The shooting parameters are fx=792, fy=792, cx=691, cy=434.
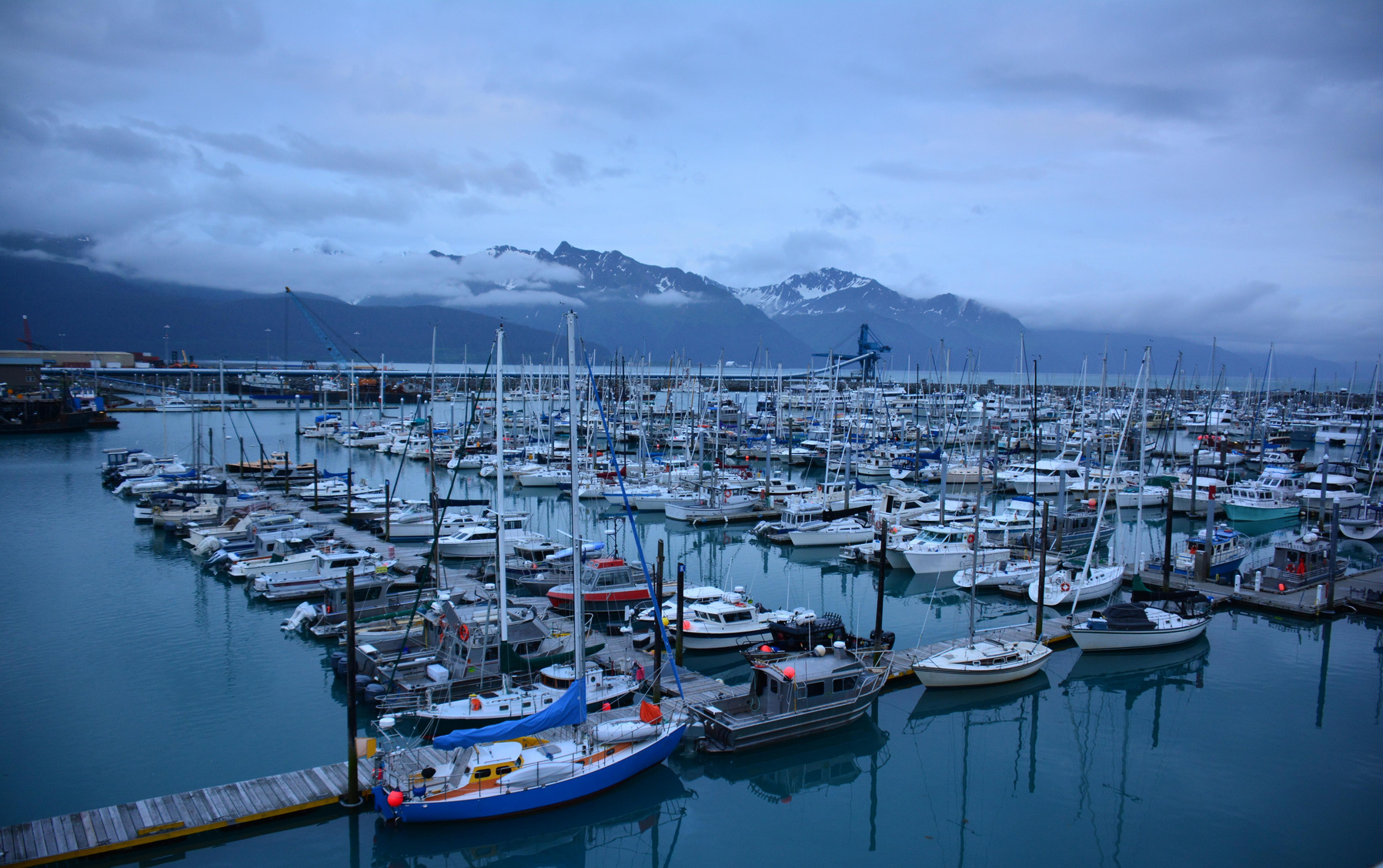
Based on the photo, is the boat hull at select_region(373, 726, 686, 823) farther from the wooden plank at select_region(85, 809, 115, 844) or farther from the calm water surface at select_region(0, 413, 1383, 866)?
the wooden plank at select_region(85, 809, 115, 844)

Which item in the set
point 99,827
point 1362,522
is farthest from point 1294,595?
point 99,827

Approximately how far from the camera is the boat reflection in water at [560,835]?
13.5m

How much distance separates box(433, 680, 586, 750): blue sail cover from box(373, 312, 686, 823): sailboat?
0.05 ft

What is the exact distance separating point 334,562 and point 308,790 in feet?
50.8

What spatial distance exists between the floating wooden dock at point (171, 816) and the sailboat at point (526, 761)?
1.05 m

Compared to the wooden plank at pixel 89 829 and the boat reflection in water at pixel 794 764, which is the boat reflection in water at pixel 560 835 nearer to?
the boat reflection in water at pixel 794 764

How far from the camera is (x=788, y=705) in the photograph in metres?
16.9

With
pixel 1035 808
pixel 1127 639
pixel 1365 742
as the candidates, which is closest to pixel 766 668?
pixel 1035 808

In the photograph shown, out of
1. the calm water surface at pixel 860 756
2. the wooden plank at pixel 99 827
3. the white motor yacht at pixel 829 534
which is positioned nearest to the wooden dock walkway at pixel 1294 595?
the calm water surface at pixel 860 756

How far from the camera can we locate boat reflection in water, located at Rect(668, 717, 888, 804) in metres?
16.2

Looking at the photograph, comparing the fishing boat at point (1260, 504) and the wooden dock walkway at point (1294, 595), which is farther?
the fishing boat at point (1260, 504)

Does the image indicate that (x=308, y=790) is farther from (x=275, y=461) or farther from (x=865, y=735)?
(x=275, y=461)

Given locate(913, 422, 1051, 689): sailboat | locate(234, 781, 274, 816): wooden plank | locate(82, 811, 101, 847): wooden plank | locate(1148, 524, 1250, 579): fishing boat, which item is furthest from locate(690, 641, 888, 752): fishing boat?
locate(1148, 524, 1250, 579): fishing boat

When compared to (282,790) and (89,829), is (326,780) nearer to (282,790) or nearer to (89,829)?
(282,790)
